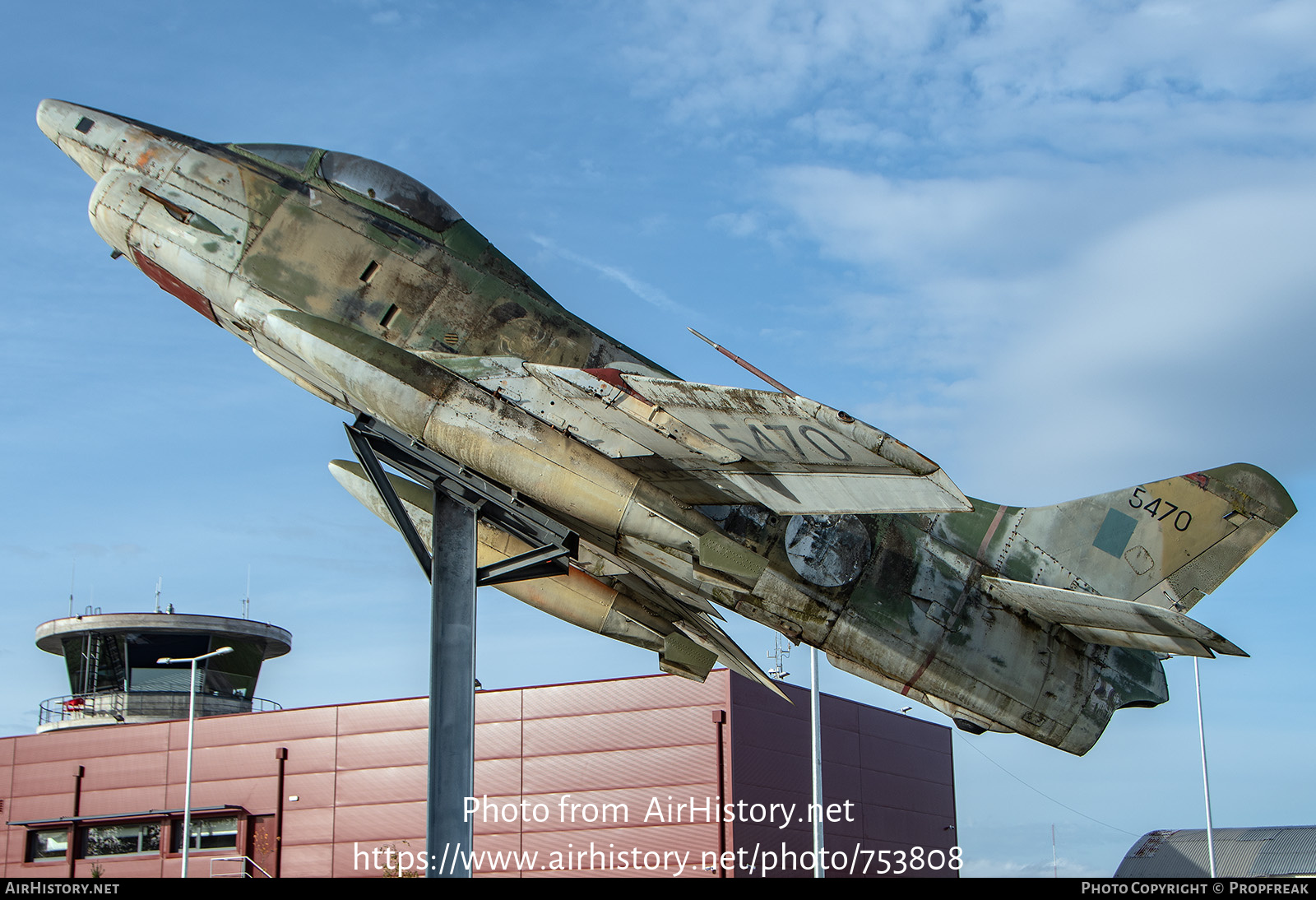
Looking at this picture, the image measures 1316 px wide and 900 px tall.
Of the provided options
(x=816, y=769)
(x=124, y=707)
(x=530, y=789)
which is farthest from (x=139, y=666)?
(x=816, y=769)

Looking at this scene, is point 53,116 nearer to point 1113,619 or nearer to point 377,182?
point 377,182

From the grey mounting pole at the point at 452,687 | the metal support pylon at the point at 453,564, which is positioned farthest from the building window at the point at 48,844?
the grey mounting pole at the point at 452,687

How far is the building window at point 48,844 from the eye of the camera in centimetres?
3706

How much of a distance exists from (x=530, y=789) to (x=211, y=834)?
11494 mm

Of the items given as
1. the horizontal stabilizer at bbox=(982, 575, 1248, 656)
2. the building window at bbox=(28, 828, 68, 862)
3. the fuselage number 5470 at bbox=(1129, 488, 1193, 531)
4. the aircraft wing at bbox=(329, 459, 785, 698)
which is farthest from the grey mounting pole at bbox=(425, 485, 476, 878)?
the building window at bbox=(28, 828, 68, 862)

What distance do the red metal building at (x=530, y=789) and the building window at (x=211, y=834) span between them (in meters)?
0.06

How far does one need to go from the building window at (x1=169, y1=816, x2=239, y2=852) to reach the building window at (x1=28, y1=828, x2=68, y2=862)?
14.9 feet

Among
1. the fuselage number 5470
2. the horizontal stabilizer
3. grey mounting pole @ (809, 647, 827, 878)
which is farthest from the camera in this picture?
grey mounting pole @ (809, 647, 827, 878)

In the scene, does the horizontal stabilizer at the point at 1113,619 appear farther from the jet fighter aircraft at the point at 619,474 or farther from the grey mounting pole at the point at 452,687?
the grey mounting pole at the point at 452,687

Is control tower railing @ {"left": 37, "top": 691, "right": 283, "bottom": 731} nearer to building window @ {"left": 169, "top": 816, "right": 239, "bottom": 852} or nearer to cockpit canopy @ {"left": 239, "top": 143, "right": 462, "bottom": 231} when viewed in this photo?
building window @ {"left": 169, "top": 816, "right": 239, "bottom": 852}

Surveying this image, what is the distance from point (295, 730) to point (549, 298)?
26.8m

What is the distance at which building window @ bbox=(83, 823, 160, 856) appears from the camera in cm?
3575

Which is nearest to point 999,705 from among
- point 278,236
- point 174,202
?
point 278,236
